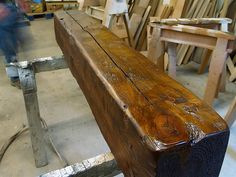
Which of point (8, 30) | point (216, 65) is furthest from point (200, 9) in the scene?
point (8, 30)

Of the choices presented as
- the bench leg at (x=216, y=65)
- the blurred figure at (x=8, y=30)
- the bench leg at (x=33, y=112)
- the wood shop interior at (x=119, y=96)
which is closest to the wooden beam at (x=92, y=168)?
the wood shop interior at (x=119, y=96)

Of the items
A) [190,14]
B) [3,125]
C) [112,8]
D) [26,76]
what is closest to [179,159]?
[26,76]

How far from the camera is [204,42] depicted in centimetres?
164

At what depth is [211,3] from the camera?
261 cm

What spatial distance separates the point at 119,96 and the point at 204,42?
121 centimetres

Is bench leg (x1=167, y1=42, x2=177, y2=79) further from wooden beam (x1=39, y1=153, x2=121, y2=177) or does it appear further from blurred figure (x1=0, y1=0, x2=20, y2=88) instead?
wooden beam (x1=39, y1=153, x2=121, y2=177)

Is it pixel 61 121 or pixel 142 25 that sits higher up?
pixel 142 25

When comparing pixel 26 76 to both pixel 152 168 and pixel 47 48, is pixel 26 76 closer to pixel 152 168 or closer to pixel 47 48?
pixel 152 168

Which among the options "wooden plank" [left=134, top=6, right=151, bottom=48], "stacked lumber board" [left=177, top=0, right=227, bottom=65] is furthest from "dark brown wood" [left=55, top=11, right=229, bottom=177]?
"wooden plank" [left=134, top=6, right=151, bottom=48]

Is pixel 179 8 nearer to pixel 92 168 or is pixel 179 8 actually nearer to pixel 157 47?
pixel 157 47

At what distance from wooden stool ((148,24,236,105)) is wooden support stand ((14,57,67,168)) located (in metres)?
0.70

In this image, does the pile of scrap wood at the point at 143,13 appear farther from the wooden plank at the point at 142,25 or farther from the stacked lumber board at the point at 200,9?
the stacked lumber board at the point at 200,9

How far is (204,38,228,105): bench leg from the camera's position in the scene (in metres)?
1.53

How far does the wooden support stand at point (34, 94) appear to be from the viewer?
4.13 feet
